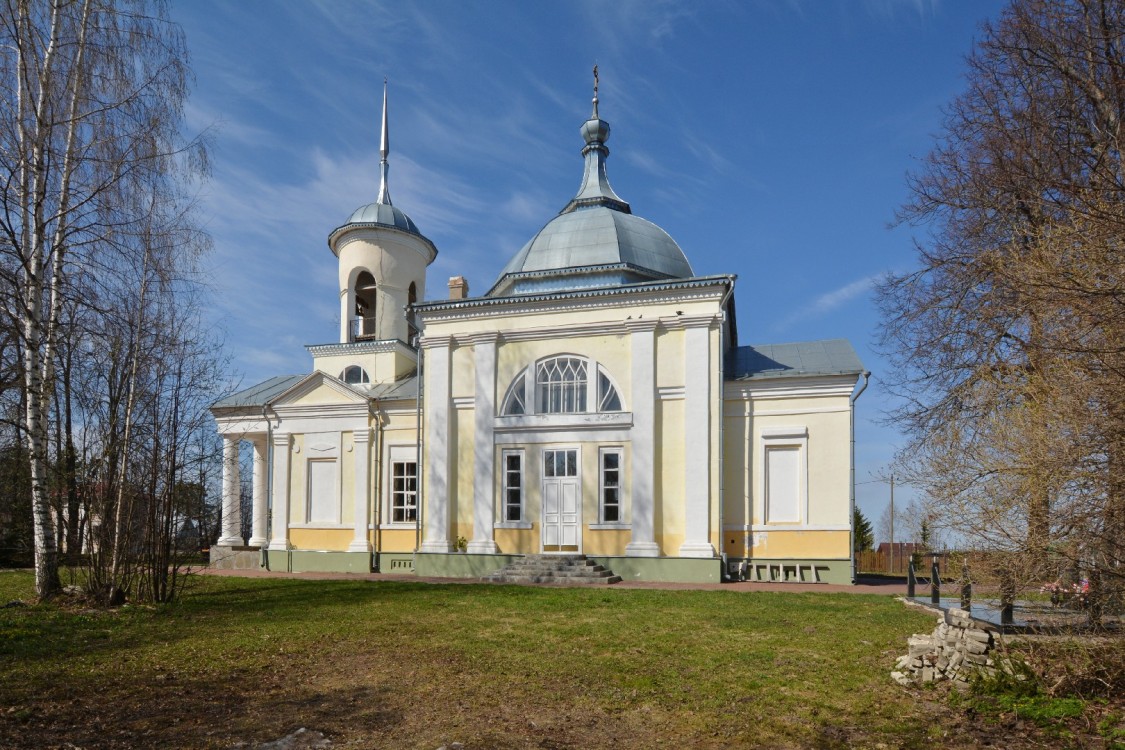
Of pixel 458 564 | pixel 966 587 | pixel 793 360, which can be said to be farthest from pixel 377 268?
pixel 966 587

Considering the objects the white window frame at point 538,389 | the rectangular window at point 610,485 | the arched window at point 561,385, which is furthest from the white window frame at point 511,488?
the rectangular window at point 610,485

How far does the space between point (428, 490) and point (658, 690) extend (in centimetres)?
1322

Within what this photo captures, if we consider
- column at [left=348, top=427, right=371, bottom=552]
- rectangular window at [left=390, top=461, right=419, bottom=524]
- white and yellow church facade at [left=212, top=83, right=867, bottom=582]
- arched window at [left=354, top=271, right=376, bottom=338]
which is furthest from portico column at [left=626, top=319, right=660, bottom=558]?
arched window at [left=354, top=271, right=376, bottom=338]

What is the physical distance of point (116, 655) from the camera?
830cm

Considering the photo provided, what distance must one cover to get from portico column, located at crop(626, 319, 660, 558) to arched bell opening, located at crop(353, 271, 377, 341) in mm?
9759

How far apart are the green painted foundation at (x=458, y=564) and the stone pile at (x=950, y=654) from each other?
12.0m

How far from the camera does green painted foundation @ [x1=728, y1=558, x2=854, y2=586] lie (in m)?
17.3

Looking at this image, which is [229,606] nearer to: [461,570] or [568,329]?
[461,570]

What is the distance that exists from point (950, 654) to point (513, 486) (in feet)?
42.7

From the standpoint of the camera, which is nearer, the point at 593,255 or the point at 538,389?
the point at 538,389

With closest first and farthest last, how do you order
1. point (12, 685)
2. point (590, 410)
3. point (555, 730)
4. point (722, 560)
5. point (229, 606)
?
point (555, 730), point (12, 685), point (229, 606), point (722, 560), point (590, 410)

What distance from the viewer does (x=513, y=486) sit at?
19141mm

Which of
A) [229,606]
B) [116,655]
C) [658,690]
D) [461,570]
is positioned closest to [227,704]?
[116,655]

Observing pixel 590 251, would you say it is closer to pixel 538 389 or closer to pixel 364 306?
pixel 538 389
